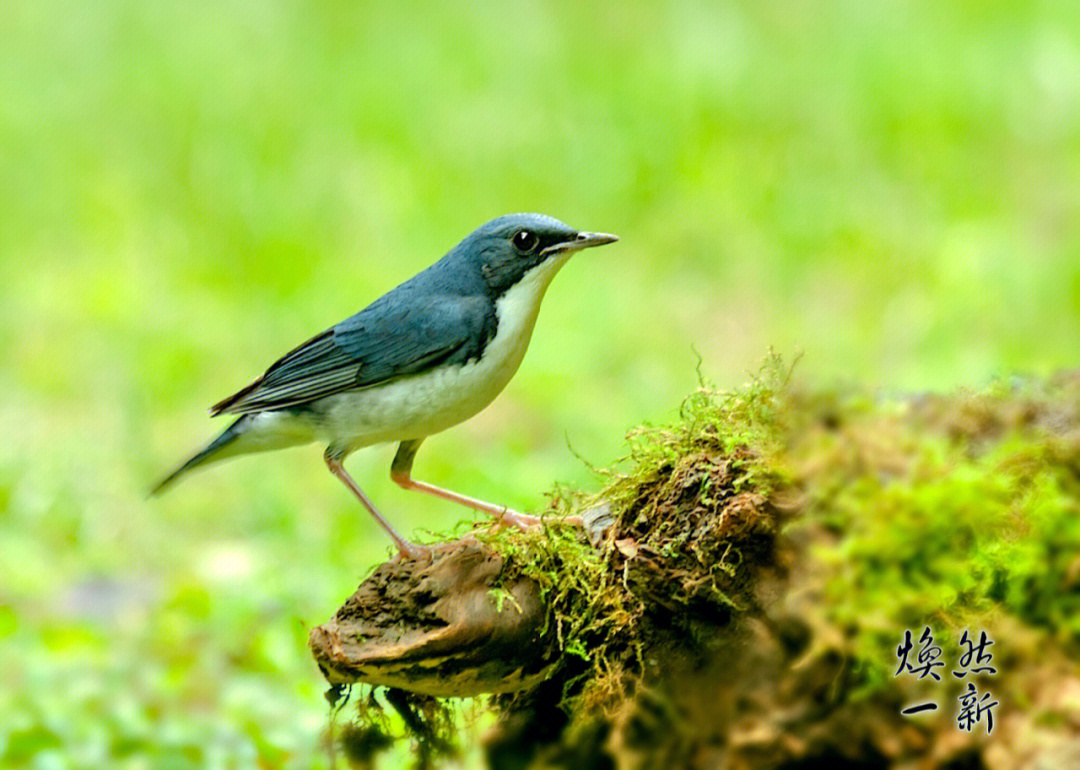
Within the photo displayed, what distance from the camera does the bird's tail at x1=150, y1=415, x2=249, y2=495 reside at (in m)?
5.58

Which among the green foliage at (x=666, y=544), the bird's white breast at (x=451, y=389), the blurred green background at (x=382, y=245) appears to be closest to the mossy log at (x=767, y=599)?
the green foliage at (x=666, y=544)

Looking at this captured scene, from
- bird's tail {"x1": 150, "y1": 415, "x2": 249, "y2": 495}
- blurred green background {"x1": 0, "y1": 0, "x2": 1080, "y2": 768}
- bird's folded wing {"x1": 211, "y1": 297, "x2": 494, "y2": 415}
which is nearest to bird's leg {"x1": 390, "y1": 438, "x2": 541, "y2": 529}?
bird's folded wing {"x1": 211, "y1": 297, "x2": 494, "y2": 415}

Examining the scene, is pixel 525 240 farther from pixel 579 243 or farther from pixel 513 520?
pixel 513 520

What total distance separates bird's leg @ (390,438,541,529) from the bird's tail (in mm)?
628

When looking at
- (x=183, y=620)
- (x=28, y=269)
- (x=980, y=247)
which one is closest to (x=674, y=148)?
(x=980, y=247)

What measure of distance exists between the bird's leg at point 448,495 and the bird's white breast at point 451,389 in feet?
0.86

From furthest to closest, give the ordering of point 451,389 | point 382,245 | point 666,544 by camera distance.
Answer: point 382,245, point 451,389, point 666,544

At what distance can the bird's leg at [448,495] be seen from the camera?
15.4 feet

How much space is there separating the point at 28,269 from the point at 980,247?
7.30m

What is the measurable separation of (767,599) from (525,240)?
5.83ft

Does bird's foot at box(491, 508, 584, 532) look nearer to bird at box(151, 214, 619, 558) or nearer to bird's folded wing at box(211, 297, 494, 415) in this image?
bird at box(151, 214, 619, 558)

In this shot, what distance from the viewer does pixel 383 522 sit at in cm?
502

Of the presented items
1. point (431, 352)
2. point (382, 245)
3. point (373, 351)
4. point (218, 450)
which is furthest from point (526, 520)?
point (382, 245)

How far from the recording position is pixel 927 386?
8.24 m
